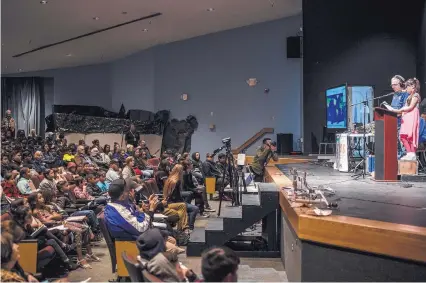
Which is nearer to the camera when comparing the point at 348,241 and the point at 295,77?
the point at 348,241

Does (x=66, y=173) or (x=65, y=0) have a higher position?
(x=65, y=0)

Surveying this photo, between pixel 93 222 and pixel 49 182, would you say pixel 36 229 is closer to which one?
pixel 93 222

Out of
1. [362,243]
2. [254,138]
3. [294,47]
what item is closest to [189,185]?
[362,243]

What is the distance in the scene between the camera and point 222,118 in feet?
55.1

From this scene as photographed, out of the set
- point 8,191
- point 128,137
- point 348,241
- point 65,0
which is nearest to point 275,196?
point 348,241

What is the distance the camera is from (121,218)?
4.91 metres

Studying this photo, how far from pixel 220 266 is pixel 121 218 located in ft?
7.59

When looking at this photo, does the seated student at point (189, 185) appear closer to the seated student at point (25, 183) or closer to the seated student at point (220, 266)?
the seated student at point (25, 183)

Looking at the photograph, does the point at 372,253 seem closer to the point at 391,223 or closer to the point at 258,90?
the point at 391,223

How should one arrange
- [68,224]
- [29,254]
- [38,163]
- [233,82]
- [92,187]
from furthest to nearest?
[233,82]
[38,163]
[92,187]
[68,224]
[29,254]

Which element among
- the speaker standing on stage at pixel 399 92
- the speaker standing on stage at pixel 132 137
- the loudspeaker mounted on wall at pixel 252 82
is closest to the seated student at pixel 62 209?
the speaker standing on stage at pixel 399 92

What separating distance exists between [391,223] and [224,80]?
43.9 ft

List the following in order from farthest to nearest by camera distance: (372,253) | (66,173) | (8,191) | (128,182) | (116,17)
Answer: (116,17), (66,173), (8,191), (128,182), (372,253)

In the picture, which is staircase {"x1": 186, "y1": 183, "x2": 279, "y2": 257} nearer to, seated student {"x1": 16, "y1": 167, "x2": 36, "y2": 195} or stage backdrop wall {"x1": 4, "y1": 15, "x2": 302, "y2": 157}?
seated student {"x1": 16, "y1": 167, "x2": 36, "y2": 195}
